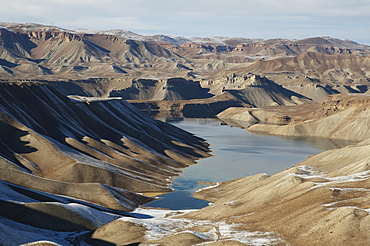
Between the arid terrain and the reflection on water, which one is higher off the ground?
the arid terrain

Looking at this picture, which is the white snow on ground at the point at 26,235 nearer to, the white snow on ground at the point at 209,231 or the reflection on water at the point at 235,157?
the white snow on ground at the point at 209,231

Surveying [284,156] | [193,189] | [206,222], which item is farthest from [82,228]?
[284,156]

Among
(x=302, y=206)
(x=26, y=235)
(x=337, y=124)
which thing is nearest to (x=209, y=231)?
(x=302, y=206)

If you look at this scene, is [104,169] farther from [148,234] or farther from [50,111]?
[148,234]

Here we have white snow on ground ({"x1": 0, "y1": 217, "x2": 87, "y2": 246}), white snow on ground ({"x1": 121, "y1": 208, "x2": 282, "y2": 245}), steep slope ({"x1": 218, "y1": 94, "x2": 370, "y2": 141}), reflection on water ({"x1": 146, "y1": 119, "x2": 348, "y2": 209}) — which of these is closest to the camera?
white snow on ground ({"x1": 0, "y1": 217, "x2": 87, "y2": 246})

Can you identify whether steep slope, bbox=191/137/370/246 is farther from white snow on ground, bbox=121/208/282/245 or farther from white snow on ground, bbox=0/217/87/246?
white snow on ground, bbox=0/217/87/246

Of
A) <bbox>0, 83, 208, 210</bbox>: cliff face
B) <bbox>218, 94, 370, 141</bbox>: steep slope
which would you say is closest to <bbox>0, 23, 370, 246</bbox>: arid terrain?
<bbox>0, 83, 208, 210</bbox>: cliff face

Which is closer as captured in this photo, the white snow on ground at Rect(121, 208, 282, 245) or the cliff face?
the white snow on ground at Rect(121, 208, 282, 245)

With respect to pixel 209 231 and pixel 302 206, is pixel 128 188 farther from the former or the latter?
pixel 302 206

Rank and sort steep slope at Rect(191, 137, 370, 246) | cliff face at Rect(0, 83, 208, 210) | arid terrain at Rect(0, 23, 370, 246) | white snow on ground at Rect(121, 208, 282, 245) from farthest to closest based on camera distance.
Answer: cliff face at Rect(0, 83, 208, 210)
arid terrain at Rect(0, 23, 370, 246)
white snow on ground at Rect(121, 208, 282, 245)
steep slope at Rect(191, 137, 370, 246)
